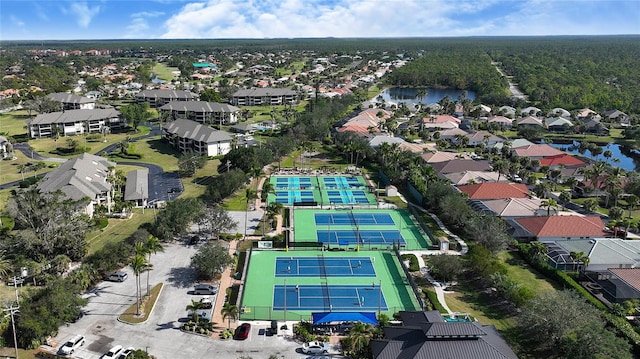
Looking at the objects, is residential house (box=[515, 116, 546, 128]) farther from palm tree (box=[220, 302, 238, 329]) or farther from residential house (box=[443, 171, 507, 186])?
palm tree (box=[220, 302, 238, 329])

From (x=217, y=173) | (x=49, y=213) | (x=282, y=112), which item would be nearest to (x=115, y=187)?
(x=217, y=173)

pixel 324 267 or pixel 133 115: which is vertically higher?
pixel 133 115

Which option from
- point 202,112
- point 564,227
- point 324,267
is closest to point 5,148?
point 202,112

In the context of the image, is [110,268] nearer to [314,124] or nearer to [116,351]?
[116,351]

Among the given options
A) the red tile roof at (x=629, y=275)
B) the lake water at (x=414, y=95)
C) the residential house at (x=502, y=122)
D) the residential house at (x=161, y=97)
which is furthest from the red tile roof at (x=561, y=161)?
the residential house at (x=161, y=97)

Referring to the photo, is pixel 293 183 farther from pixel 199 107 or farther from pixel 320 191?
→ pixel 199 107

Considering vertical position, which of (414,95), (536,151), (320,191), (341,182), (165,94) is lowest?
(320,191)

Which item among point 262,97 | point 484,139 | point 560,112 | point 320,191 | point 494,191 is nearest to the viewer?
point 494,191

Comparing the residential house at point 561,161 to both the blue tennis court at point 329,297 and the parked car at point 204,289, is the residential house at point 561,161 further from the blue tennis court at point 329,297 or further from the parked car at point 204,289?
the parked car at point 204,289

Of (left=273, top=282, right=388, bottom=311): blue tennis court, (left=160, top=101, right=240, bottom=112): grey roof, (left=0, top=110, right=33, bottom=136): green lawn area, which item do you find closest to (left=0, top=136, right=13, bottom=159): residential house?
(left=0, top=110, right=33, bottom=136): green lawn area
